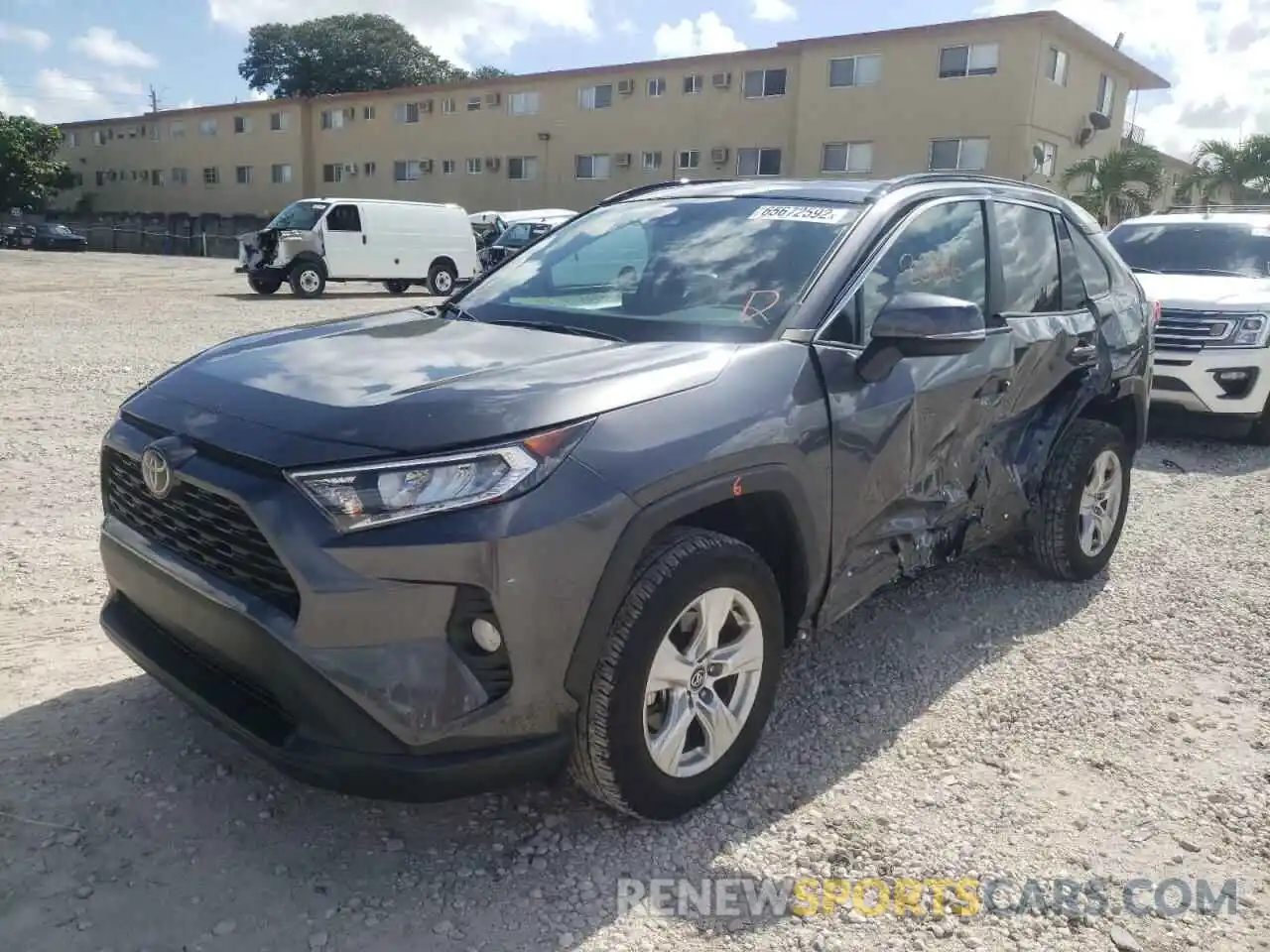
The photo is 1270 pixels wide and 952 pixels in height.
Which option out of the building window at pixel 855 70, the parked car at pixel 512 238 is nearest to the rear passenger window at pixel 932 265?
the parked car at pixel 512 238

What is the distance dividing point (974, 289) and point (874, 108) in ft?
94.6

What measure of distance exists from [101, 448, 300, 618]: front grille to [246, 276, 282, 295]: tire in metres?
18.7

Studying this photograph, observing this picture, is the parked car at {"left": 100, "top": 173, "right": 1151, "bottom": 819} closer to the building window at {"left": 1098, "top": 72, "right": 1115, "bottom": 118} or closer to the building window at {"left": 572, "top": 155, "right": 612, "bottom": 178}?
the building window at {"left": 1098, "top": 72, "right": 1115, "bottom": 118}

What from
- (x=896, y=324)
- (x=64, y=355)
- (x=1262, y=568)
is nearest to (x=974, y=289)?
(x=896, y=324)

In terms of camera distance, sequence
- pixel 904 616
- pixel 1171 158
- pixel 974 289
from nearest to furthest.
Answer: pixel 974 289 < pixel 904 616 < pixel 1171 158

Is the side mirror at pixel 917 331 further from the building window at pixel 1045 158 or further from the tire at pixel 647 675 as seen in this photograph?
the building window at pixel 1045 158

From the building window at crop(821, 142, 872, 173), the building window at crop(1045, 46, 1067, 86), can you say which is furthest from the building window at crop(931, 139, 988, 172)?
the building window at crop(1045, 46, 1067, 86)

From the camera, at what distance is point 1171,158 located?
3925cm

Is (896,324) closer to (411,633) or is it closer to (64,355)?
(411,633)

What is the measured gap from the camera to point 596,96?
37.0 metres

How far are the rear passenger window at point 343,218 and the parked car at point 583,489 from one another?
59.5ft

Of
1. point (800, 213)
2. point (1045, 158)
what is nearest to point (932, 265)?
point (800, 213)

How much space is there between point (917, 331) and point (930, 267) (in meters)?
0.74

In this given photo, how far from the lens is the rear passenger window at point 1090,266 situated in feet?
14.9
